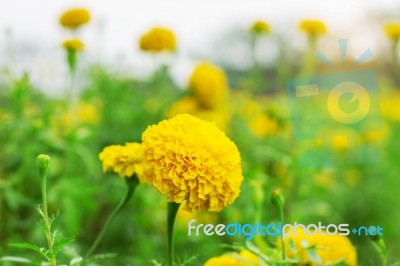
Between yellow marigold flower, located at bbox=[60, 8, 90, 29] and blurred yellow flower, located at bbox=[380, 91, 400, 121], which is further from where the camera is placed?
blurred yellow flower, located at bbox=[380, 91, 400, 121]

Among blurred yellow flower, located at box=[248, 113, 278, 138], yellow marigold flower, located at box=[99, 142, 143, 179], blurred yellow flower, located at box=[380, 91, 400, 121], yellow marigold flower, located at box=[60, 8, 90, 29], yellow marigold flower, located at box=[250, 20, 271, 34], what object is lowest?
yellow marigold flower, located at box=[99, 142, 143, 179]

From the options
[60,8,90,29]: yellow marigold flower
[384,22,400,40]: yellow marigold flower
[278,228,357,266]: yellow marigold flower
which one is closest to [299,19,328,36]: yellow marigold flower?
[384,22,400,40]: yellow marigold flower

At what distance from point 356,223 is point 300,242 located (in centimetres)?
217

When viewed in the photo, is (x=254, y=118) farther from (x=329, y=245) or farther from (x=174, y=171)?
(x=174, y=171)

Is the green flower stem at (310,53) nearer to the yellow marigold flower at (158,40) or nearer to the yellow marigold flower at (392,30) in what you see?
the yellow marigold flower at (392,30)

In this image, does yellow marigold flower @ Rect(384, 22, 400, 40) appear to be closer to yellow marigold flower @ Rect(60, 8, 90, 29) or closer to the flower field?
the flower field

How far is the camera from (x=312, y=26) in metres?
2.38

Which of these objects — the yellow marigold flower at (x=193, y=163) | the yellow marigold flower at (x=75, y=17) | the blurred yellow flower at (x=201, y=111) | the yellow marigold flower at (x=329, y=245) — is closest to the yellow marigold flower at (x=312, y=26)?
the blurred yellow flower at (x=201, y=111)

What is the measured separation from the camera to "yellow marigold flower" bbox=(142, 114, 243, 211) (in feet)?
3.14

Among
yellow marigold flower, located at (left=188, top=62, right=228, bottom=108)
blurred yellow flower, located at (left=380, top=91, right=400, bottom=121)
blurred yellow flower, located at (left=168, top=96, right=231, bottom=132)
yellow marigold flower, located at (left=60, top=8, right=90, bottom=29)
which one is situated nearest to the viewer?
yellow marigold flower, located at (left=60, top=8, right=90, bottom=29)

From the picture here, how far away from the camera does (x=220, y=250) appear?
2.04 metres

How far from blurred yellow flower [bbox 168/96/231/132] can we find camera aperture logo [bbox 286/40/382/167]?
0.26 meters

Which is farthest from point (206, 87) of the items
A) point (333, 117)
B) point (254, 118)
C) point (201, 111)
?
point (333, 117)

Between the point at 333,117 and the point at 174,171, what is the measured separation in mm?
2837
